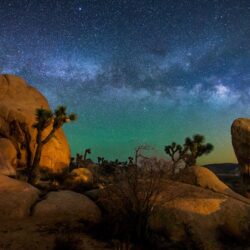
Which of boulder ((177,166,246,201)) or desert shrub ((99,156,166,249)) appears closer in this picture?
desert shrub ((99,156,166,249))

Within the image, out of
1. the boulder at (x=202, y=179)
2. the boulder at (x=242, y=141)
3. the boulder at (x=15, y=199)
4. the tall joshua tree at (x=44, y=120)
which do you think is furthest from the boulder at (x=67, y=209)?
the boulder at (x=242, y=141)

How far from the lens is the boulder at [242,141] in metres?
24.1

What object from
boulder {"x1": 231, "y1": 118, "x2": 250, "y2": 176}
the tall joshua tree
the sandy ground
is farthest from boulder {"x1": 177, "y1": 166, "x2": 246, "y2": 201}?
the tall joshua tree

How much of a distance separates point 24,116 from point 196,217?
23741 mm

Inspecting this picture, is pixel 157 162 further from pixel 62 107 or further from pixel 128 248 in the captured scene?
pixel 62 107

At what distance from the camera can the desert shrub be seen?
10.0 m

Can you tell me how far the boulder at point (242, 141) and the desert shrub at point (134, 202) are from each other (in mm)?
15642

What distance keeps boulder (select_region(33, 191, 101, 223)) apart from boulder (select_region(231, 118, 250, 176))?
618 inches

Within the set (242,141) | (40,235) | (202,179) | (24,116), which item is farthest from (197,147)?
(40,235)

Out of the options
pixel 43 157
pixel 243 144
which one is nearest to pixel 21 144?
pixel 43 157

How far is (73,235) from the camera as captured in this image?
9.63m

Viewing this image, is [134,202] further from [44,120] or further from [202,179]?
[44,120]

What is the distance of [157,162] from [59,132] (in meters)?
25.3

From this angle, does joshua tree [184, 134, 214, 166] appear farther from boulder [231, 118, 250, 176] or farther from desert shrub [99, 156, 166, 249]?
desert shrub [99, 156, 166, 249]
